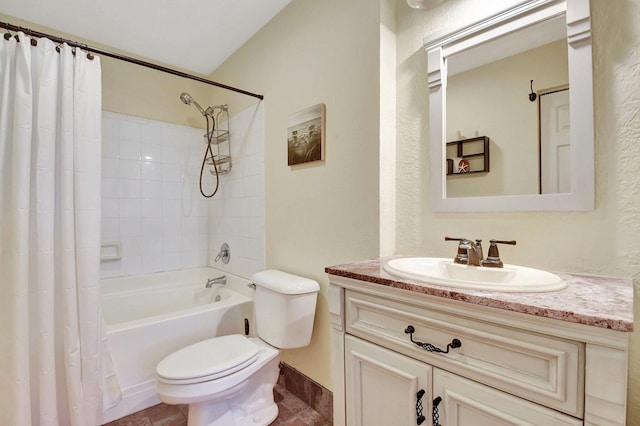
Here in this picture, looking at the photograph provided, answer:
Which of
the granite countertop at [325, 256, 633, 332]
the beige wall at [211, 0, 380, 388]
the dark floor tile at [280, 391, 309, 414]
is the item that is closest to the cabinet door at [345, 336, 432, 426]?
the granite countertop at [325, 256, 633, 332]

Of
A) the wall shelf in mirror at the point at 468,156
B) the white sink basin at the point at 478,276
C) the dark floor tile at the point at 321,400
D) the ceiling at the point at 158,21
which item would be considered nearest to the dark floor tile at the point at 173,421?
the dark floor tile at the point at 321,400

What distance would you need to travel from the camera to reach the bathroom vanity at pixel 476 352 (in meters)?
0.58

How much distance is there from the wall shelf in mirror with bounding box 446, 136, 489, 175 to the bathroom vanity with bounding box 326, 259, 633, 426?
0.49 meters

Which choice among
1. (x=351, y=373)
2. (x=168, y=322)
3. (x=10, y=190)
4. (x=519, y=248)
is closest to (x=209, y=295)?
(x=168, y=322)

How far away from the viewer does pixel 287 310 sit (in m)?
1.54

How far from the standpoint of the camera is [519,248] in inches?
42.8

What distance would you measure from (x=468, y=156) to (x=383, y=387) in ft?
3.10

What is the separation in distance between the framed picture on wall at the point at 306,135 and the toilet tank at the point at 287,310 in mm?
701

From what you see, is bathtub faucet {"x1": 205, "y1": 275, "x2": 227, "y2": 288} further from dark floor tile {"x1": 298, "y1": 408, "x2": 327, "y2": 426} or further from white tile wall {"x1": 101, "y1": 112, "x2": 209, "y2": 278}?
dark floor tile {"x1": 298, "y1": 408, "x2": 327, "y2": 426}

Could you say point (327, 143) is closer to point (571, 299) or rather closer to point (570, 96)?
point (570, 96)

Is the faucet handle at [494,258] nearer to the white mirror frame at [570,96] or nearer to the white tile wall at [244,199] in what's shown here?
the white mirror frame at [570,96]

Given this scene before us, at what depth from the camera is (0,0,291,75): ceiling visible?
185 centimetres

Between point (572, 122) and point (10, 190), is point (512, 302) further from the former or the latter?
point (10, 190)

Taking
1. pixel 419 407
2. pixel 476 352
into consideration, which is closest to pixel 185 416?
pixel 419 407
